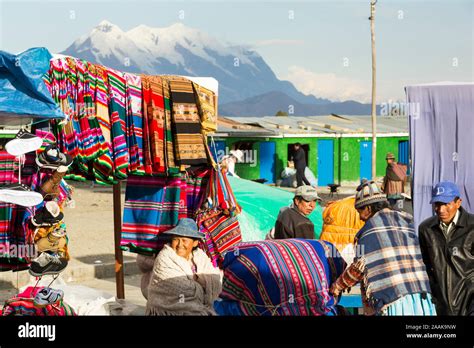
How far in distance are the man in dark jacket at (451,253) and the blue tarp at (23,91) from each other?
2790 millimetres

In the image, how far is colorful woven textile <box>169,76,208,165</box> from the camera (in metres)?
6.95

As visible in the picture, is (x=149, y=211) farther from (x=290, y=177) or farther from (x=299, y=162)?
(x=290, y=177)

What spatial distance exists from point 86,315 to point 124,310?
69 cm

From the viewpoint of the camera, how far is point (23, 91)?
5906 millimetres

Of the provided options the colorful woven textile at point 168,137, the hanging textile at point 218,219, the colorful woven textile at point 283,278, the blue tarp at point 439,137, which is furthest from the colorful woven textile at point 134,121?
the blue tarp at point 439,137

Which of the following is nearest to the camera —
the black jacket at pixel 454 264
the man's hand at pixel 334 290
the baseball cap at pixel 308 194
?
the man's hand at pixel 334 290

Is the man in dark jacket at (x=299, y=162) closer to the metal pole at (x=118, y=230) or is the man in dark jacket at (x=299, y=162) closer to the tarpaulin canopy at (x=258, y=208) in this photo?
the tarpaulin canopy at (x=258, y=208)

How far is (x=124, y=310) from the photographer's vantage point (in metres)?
6.87

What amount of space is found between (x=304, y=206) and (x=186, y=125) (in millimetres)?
1254

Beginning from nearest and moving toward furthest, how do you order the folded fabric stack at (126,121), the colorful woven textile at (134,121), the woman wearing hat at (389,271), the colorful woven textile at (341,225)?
the woman wearing hat at (389,271)
the folded fabric stack at (126,121)
the colorful woven textile at (134,121)
the colorful woven textile at (341,225)

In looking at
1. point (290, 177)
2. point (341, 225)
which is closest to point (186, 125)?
point (341, 225)

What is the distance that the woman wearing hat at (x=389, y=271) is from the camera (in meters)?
5.72
